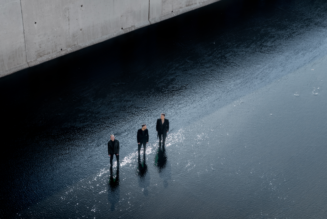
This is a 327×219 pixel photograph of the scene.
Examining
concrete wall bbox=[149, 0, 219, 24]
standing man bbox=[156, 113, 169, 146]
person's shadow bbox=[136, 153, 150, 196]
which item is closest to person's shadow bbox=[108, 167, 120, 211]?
person's shadow bbox=[136, 153, 150, 196]

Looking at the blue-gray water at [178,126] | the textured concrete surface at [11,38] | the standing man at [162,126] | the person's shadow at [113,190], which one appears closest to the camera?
the person's shadow at [113,190]

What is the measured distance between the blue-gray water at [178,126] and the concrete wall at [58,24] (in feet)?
1.56

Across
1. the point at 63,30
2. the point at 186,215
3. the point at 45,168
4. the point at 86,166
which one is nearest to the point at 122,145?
the point at 86,166

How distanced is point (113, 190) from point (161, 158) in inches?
75.1

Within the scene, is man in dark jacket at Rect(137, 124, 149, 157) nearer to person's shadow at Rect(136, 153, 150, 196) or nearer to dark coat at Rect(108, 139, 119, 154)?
person's shadow at Rect(136, 153, 150, 196)

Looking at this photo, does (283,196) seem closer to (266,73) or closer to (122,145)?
(122,145)

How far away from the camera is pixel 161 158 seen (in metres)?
12.7

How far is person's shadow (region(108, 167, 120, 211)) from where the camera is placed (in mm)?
11125

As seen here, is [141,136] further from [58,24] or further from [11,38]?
[58,24]

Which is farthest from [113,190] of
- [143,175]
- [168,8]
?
[168,8]

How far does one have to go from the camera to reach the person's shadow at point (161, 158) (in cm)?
1245

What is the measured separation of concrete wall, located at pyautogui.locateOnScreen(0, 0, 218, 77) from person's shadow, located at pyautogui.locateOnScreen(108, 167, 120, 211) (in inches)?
268

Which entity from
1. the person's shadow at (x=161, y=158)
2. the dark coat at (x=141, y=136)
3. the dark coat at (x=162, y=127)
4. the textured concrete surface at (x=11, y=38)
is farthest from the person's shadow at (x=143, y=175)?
the textured concrete surface at (x=11, y=38)

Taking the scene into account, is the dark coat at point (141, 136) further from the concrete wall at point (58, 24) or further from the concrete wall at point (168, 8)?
the concrete wall at point (168, 8)
